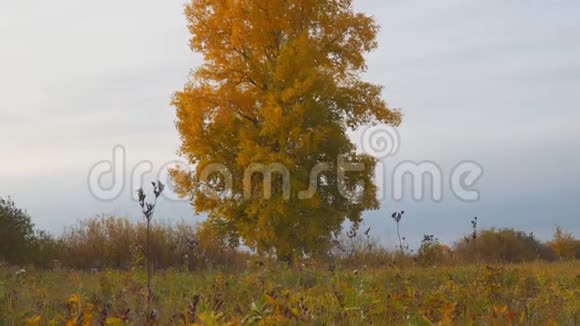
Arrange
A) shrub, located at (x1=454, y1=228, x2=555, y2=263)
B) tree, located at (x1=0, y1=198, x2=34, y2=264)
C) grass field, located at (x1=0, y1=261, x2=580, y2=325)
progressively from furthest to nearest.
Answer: shrub, located at (x1=454, y1=228, x2=555, y2=263)
tree, located at (x1=0, y1=198, x2=34, y2=264)
grass field, located at (x1=0, y1=261, x2=580, y2=325)

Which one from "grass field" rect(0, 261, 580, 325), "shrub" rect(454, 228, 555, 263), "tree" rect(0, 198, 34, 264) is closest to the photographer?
"grass field" rect(0, 261, 580, 325)

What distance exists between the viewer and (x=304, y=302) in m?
5.16

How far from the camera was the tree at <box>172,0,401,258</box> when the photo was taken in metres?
17.7

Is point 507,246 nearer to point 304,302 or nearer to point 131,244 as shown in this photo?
point 131,244

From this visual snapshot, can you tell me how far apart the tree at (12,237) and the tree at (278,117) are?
4331mm

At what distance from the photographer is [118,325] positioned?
3832mm

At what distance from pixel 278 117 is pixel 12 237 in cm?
721

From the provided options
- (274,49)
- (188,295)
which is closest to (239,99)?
(274,49)

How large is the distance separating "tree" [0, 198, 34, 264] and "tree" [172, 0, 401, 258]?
4.33 meters

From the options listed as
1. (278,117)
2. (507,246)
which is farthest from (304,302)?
(507,246)

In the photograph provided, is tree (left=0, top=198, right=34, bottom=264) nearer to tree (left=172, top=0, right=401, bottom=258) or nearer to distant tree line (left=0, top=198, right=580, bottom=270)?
distant tree line (left=0, top=198, right=580, bottom=270)

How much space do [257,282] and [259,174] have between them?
33.7 ft

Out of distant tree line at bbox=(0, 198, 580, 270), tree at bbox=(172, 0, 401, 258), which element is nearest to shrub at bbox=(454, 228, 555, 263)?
distant tree line at bbox=(0, 198, 580, 270)

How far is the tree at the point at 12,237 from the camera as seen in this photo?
17.2 meters
